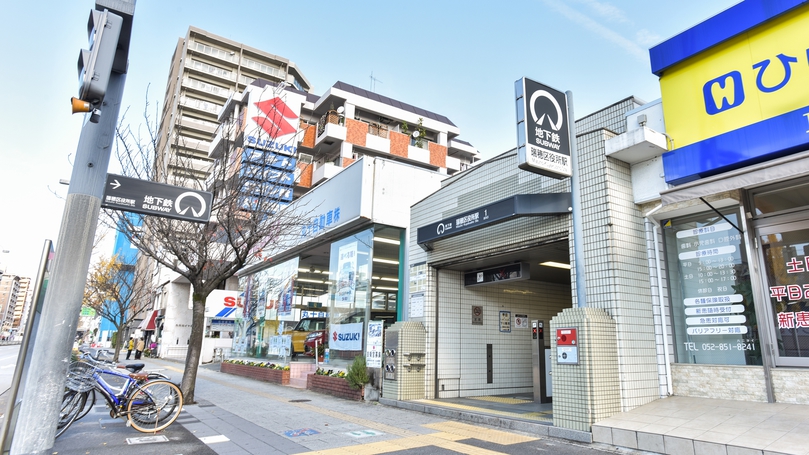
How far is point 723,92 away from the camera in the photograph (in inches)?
272

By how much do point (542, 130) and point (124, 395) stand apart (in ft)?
25.2

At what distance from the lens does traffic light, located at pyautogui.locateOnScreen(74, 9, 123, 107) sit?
11.3ft

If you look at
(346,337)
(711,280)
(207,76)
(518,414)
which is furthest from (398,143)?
(207,76)

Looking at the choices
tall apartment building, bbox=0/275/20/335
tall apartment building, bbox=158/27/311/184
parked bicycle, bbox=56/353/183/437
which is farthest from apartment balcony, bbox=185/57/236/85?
tall apartment building, bbox=0/275/20/335

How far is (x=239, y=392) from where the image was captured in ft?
40.9

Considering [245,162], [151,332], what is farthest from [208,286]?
[151,332]

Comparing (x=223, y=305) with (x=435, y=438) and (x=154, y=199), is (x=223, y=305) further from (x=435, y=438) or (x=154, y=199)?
(x=154, y=199)

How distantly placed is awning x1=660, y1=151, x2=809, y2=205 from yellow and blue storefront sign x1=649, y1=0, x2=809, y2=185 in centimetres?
67

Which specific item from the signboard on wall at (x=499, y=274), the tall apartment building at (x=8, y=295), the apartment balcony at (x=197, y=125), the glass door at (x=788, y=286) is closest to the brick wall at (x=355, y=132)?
the signboard on wall at (x=499, y=274)

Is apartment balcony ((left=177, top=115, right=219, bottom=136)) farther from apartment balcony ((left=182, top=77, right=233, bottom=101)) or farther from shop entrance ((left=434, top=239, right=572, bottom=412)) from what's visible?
shop entrance ((left=434, top=239, right=572, bottom=412))

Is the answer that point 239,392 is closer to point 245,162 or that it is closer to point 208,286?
point 208,286

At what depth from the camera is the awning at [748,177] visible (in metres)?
5.40

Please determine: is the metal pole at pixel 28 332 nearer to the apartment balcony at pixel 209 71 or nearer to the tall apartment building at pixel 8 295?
the apartment balcony at pixel 209 71

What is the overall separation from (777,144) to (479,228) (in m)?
4.92
